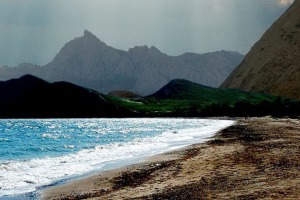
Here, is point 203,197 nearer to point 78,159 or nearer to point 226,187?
point 226,187

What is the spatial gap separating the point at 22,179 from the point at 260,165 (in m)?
15.6

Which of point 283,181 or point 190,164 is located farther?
point 190,164

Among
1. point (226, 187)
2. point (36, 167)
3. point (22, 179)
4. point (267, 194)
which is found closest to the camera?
point (267, 194)

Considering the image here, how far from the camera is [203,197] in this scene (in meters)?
17.3

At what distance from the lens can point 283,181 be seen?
19.5 meters

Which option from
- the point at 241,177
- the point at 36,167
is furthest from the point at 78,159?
the point at 241,177

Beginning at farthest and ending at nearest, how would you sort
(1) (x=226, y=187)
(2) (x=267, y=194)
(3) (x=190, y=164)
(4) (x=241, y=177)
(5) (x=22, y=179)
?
(3) (x=190, y=164) < (5) (x=22, y=179) < (4) (x=241, y=177) < (1) (x=226, y=187) < (2) (x=267, y=194)

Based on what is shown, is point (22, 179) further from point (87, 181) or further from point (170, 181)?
point (170, 181)

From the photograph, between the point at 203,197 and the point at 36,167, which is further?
the point at 36,167

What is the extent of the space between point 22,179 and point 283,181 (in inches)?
665

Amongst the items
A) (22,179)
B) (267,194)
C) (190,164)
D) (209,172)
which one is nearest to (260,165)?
(209,172)

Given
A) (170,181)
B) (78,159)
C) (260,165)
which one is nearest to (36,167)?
(78,159)

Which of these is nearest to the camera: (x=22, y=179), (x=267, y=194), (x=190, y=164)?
(x=267, y=194)

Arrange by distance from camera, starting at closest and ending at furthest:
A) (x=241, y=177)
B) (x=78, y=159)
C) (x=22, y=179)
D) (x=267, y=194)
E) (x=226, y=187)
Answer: (x=267, y=194) → (x=226, y=187) → (x=241, y=177) → (x=22, y=179) → (x=78, y=159)
